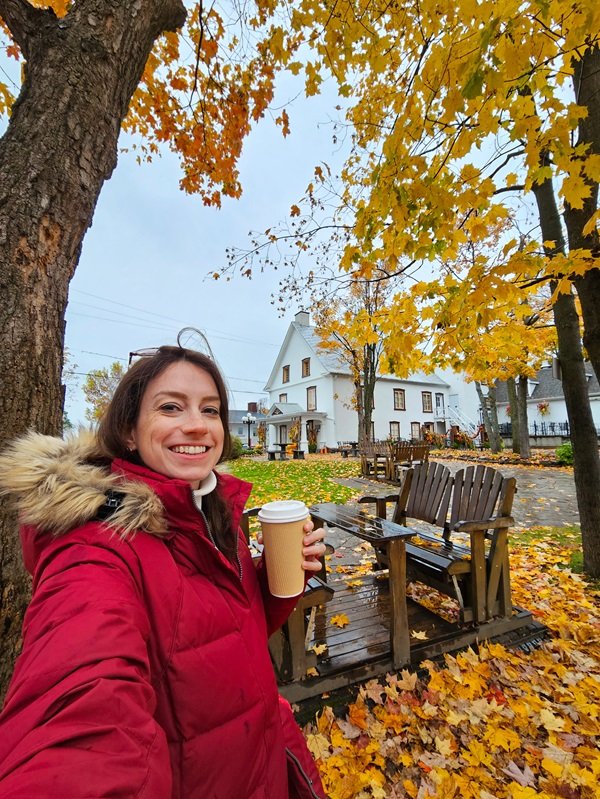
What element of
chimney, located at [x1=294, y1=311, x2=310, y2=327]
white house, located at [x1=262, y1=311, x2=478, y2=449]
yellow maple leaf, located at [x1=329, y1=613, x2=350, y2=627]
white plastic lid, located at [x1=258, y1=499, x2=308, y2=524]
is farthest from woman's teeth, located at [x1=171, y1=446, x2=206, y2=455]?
chimney, located at [x1=294, y1=311, x2=310, y2=327]

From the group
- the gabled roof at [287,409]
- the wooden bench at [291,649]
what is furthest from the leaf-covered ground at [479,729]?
the gabled roof at [287,409]

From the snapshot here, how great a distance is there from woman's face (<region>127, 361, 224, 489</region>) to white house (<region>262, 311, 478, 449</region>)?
24800 mm

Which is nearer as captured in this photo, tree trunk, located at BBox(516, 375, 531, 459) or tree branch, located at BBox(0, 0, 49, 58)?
tree branch, located at BBox(0, 0, 49, 58)

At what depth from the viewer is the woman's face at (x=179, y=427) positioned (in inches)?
51.6

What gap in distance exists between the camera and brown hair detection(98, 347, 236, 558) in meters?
1.34

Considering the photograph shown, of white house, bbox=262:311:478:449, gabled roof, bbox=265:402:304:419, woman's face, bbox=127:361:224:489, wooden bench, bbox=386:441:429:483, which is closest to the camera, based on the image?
woman's face, bbox=127:361:224:489

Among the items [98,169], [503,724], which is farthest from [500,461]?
[98,169]

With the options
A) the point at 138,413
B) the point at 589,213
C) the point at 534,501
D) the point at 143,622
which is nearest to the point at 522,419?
the point at 534,501

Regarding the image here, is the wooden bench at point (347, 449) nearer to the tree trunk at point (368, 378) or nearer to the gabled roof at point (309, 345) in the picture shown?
the tree trunk at point (368, 378)

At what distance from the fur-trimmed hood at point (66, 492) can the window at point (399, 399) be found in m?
32.0

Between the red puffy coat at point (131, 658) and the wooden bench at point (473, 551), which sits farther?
the wooden bench at point (473, 551)

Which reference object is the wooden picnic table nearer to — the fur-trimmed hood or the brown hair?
the brown hair

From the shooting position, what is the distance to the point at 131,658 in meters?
0.78

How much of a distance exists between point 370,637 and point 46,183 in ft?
12.6
